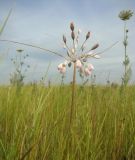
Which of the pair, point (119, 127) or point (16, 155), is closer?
point (16, 155)

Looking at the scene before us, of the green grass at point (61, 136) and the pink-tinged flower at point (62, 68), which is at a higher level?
the pink-tinged flower at point (62, 68)

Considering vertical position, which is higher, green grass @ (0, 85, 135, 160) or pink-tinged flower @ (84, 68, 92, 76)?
pink-tinged flower @ (84, 68, 92, 76)

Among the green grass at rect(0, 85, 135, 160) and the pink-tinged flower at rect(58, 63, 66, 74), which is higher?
the pink-tinged flower at rect(58, 63, 66, 74)

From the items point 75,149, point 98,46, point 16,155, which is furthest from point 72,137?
point 98,46

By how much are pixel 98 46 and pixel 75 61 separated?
13cm

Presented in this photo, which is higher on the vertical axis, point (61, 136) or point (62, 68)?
point (62, 68)

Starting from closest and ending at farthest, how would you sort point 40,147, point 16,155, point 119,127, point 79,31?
point 16,155 < point 79,31 < point 40,147 < point 119,127

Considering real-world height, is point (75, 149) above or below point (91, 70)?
below

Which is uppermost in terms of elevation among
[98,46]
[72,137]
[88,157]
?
[98,46]

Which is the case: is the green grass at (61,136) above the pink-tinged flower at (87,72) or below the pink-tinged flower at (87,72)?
below

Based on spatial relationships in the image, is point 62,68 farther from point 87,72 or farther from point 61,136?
point 61,136

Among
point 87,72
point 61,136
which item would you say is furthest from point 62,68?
point 61,136

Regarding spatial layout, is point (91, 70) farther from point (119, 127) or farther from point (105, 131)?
point (105, 131)

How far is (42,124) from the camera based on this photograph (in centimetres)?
161
